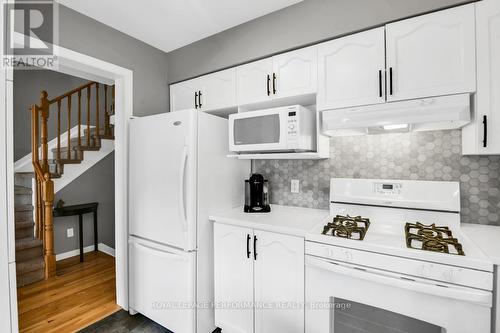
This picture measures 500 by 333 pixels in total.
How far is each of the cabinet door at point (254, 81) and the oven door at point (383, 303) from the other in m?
1.22

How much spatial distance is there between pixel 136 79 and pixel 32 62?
714 mm

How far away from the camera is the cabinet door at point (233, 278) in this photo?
1.67 metres

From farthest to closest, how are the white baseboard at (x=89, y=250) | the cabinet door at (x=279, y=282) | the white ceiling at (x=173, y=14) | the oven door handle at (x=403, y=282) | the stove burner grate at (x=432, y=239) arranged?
the white baseboard at (x=89, y=250) < the white ceiling at (x=173, y=14) < the cabinet door at (x=279, y=282) < the stove burner grate at (x=432, y=239) < the oven door handle at (x=403, y=282)

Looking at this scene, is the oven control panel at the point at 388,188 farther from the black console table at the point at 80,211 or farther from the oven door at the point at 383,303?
the black console table at the point at 80,211

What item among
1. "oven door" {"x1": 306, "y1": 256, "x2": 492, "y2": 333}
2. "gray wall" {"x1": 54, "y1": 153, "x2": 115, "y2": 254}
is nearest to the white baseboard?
"gray wall" {"x1": 54, "y1": 153, "x2": 115, "y2": 254}

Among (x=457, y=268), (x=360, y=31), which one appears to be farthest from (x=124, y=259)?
(x=360, y=31)

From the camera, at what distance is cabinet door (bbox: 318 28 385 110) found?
4.90 feet

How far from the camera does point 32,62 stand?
170 cm

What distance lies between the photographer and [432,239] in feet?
4.00

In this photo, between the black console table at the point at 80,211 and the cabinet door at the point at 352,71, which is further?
the black console table at the point at 80,211

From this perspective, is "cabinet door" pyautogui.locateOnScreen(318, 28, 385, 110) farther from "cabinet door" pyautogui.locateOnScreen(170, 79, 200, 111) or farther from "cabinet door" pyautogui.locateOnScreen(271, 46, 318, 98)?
"cabinet door" pyautogui.locateOnScreen(170, 79, 200, 111)

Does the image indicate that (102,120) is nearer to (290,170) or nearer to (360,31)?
(290,170)

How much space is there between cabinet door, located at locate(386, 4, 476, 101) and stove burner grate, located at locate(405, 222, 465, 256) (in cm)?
76

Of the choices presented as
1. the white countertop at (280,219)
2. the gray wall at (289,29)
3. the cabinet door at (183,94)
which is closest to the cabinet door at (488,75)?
the gray wall at (289,29)
